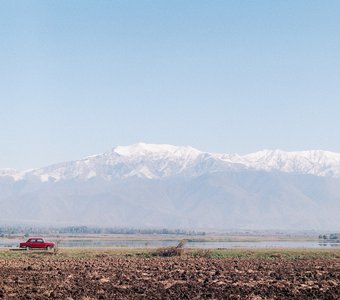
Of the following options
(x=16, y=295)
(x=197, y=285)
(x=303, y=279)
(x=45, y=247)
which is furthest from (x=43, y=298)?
(x=45, y=247)

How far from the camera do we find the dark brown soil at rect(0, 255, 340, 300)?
108ft

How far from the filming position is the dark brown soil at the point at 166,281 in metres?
32.9

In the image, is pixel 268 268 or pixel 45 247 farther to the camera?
pixel 45 247

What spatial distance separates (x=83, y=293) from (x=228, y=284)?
29.7ft

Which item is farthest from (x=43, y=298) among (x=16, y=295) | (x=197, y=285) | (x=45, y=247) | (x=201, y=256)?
(x=45, y=247)

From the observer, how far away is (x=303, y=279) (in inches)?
1594

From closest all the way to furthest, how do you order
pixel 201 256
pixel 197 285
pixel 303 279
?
pixel 197 285 → pixel 303 279 → pixel 201 256

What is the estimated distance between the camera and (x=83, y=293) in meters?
32.8

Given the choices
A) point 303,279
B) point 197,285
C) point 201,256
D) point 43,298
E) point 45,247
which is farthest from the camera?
point 45,247

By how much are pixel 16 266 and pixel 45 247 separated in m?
27.4

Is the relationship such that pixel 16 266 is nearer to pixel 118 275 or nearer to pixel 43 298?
pixel 118 275

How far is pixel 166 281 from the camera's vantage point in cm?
3934

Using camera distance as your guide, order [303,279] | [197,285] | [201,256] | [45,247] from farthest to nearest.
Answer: [45,247]
[201,256]
[303,279]
[197,285]

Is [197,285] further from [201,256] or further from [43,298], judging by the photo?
[201,256]
